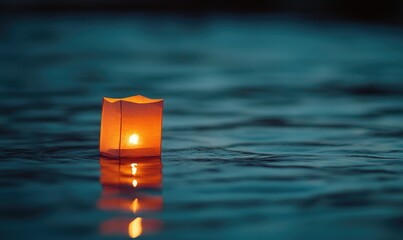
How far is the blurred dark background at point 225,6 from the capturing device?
21484 mm

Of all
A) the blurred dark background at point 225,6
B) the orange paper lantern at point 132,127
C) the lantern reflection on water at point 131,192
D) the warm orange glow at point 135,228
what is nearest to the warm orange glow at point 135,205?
the lantern reflection on water at point 131,192

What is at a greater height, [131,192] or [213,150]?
[213,150]

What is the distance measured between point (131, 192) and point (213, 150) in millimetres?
1133

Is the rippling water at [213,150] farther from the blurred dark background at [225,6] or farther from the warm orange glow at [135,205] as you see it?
the blurred dark background at [225,6]

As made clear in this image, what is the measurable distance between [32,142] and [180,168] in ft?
3.83

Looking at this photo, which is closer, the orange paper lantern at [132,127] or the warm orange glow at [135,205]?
the warm orange glow at [135,205]

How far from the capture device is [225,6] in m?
24.9

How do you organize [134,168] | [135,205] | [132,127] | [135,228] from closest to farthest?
[135,228] → [135,205] → [134,168] → [132,127]

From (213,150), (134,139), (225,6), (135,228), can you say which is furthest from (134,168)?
(225,6)

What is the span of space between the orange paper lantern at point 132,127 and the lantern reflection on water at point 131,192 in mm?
56

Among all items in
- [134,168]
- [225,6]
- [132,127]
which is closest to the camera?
[134,168]

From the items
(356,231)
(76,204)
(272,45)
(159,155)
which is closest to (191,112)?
(159,155)

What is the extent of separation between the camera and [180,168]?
13.5 feet

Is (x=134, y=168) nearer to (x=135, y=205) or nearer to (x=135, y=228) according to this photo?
(x=135, y=205)
